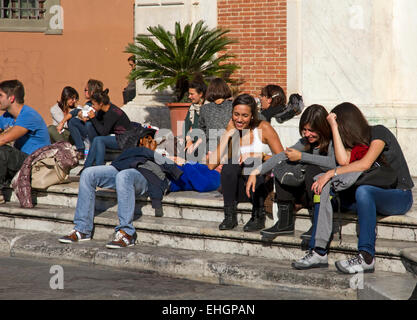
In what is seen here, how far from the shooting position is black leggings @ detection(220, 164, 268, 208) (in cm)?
691

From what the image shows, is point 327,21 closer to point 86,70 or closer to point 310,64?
point 310,64

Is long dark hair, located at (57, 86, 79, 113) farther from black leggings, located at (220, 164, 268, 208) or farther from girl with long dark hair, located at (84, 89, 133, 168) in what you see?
black leggings, located at (220, 164, 268, 208)

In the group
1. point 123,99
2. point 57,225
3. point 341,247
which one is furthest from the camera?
point 123,99

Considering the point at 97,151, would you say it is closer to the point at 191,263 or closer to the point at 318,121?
the point at 191,263

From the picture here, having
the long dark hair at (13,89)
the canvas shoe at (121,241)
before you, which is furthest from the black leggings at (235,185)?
the long dark hair at (13,89)

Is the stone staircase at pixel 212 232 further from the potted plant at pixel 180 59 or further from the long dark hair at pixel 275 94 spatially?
the potted plant at pixel 180 59

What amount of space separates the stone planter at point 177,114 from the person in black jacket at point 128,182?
3719 millimetres

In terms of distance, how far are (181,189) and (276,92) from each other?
2.90 m

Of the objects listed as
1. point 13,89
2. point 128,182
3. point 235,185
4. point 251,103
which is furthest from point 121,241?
point 13,89

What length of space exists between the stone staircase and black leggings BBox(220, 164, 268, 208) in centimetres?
24

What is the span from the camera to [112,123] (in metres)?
9.31

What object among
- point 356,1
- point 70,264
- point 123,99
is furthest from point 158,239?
point 123,99

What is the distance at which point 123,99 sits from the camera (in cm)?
1620

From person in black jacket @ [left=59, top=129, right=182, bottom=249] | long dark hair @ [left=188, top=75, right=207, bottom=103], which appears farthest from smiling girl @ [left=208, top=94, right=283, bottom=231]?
long dark hair @ [left=188, top=75, right=207, bottom=103]
